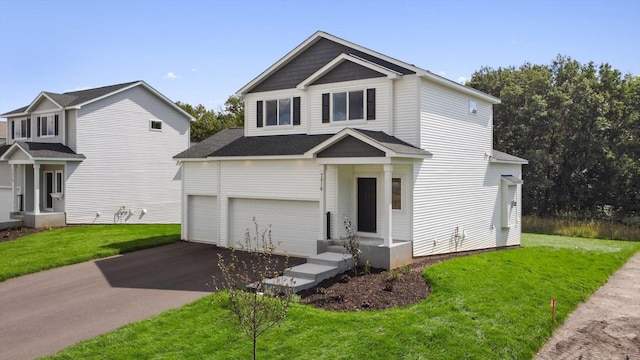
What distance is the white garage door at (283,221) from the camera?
1686cm

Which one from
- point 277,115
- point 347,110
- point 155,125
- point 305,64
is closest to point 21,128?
point 155,125

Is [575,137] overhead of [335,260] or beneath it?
overhead

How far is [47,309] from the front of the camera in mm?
11492

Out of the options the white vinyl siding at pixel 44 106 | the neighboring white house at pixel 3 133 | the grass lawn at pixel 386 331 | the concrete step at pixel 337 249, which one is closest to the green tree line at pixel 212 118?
the neighboring white house at pixel 3 133

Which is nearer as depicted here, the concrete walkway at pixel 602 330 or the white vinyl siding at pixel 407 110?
the concrete walkway at pixel 602 330

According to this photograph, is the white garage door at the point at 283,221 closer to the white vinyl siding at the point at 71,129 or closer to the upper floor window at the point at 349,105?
the upper floor window at the point at 349,105

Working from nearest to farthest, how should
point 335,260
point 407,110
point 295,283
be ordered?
1. point 295,283
2. point 335,260
3. point 407,110

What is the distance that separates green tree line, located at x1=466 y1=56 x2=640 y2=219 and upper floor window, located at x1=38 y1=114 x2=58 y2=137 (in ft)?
101

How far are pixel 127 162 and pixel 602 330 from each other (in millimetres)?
25199

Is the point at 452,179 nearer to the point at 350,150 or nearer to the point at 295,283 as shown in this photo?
the point at 350,150

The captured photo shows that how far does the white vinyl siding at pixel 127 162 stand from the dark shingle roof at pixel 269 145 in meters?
8.54

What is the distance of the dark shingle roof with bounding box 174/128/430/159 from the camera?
15155 mm

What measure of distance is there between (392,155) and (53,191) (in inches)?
843

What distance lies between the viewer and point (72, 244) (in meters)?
19.2
